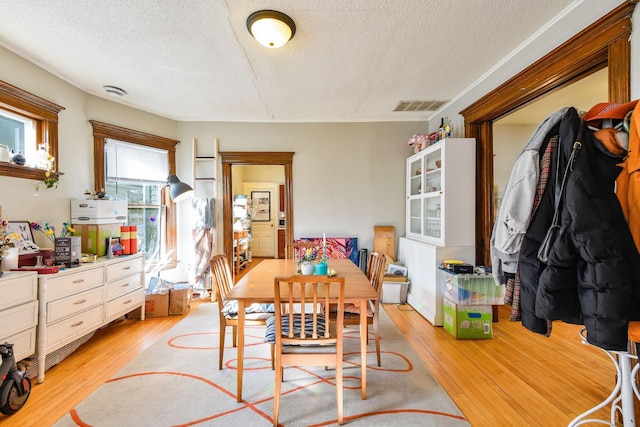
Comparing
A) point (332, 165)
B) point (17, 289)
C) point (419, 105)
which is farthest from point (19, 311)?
point (419, 105)

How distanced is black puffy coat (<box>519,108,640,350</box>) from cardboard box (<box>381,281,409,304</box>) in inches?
105

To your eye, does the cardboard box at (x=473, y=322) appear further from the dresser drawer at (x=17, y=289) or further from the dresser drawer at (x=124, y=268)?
the dresser drawer at (x=17, y=289)

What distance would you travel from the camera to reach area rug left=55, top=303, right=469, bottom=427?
180 centimetres

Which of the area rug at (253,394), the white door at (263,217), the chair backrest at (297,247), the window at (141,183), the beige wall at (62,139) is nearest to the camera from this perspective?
the area rug at (253,394)

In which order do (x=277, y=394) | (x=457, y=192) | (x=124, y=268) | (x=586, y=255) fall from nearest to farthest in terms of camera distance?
(x=586, y=255) → (x=277, y=394) → (x=124, y=268) → (x=457, y=192)

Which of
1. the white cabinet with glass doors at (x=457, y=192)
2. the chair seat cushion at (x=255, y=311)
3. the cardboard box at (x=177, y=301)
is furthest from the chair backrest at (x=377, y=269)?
the cardboard box at (x=177, y=301)

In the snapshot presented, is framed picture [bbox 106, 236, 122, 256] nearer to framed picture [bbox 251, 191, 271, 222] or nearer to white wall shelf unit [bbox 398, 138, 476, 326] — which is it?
white wall shelf unit [bbox 398, 138, 476, 326]

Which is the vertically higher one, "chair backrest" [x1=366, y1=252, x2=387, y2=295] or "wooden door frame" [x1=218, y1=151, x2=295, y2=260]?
"wooden door frame" [x1=218, y1=151, x2=295, y2=260]

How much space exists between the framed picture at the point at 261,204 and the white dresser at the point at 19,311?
5653mm

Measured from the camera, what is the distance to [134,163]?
3.97 metres

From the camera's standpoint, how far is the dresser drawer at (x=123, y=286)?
9.65 ft

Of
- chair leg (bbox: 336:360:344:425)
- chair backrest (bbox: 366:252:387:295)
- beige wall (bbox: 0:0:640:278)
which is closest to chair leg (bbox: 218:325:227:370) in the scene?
chair leg (bbox: 336:360:344:425)

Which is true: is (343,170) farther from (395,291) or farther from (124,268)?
(124,268)

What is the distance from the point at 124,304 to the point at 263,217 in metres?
4.81
